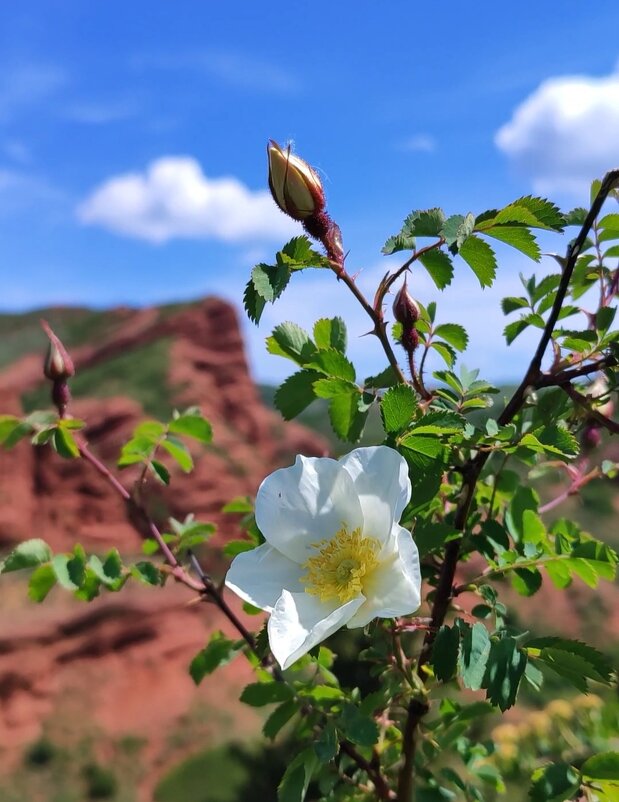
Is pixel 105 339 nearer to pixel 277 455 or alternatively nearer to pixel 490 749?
pixel 277 455

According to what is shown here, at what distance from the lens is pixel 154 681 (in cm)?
805

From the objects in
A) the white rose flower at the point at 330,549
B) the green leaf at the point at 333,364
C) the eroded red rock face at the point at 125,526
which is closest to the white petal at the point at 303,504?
the white rose flower at the point at 330,549

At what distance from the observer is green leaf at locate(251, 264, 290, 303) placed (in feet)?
2.28

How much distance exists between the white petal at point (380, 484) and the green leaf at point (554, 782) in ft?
1.19

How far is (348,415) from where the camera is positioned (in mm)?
897

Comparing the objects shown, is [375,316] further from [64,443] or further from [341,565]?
[64,443]

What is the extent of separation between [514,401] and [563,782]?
0.45 metres

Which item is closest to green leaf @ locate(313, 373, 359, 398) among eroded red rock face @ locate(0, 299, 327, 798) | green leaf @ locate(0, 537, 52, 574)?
green leaf @ locate(0, 537, 52, 574)

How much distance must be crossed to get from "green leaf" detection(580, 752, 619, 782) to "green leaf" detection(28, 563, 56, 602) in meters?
0.79

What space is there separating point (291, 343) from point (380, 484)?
0.85ft

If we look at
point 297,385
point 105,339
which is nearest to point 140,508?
point 297,385

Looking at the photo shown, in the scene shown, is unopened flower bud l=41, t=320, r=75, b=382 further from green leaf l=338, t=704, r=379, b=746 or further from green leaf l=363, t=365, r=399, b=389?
green leaf l=338, t=704, r=379, b=746

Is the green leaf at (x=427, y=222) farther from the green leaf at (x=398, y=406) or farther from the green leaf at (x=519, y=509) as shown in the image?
the green leaf at (x=519, y=509)

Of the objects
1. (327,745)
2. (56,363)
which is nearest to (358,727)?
(327,745)
